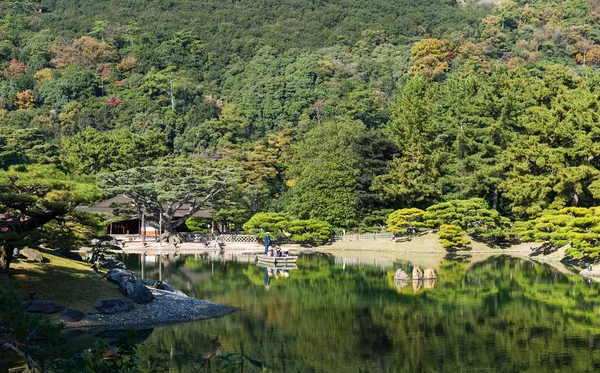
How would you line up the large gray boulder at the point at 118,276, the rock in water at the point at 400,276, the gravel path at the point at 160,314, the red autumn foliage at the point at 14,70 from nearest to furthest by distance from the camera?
the gravel path at the point at 160,314, the large gray boulder at the point at 118,276, the rock in water at the point at 400,276, the red autumn foliage at the point at 14,70

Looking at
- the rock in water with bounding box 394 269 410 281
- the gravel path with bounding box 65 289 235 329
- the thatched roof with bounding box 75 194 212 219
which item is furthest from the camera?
the thatched roof with bounding box 75 194 212 219

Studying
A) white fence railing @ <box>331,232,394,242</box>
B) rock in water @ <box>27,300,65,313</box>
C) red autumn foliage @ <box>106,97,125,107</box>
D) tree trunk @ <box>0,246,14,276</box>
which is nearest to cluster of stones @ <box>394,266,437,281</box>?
rock in water @ <box>27,300,65,313</box>

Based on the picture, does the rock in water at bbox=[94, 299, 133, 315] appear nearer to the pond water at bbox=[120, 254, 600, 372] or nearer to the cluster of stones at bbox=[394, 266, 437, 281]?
the pond water at bbox=[120, 254, 600, 372]

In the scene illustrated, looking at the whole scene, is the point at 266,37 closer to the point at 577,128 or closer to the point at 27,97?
the point at 27,97

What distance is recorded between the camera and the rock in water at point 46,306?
1854cm

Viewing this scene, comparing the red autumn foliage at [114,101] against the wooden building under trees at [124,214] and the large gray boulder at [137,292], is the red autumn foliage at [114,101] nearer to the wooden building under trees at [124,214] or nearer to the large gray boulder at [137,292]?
the wooden building under trees at [124,214]

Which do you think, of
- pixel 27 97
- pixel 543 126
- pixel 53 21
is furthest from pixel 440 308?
pixel 53 21

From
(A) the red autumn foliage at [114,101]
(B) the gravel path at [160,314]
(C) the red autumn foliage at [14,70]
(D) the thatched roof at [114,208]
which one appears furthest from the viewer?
(C) the red autumn foliage at [14,70]

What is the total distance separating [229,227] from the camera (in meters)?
50.9

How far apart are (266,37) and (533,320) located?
278 feet

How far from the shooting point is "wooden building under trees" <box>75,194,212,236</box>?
4503cm

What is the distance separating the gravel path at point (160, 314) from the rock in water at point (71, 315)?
0.36 ft

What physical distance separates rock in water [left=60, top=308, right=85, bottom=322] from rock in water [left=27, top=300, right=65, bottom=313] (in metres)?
0.21

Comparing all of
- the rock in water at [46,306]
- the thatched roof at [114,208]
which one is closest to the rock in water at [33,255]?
the rock in water at [46,306]
